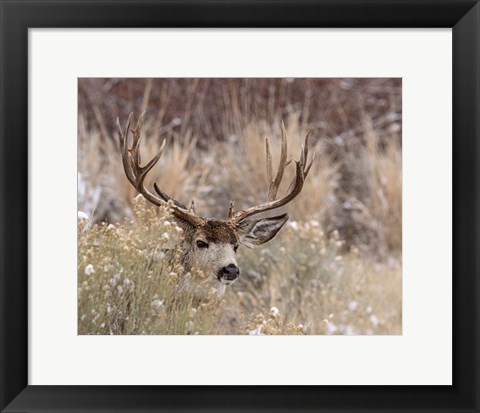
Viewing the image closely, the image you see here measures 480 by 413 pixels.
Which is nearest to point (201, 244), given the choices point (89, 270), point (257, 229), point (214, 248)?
point (214, 248)

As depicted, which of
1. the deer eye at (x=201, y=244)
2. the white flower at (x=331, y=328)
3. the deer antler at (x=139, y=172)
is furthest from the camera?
the white flower at (x=331, y=328)

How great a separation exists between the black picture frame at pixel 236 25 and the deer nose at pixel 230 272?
0.80 metres

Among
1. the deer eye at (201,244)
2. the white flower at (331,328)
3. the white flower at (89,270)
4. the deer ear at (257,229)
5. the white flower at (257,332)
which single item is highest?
the deer ear at (257,229)

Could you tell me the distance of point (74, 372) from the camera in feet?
13.4

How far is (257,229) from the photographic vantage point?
4922 mm

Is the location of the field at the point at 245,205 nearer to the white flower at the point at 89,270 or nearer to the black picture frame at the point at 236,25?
the white flower at the point at 89,270

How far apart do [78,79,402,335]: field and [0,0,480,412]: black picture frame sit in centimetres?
35

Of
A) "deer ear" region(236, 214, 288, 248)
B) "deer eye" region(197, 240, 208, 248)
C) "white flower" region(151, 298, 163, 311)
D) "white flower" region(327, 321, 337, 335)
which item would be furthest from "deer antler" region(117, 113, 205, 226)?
"white flower" region(327, 321, 337, 335)

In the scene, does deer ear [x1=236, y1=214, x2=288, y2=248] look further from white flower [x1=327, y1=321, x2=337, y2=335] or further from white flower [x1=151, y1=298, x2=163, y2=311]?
white flower [x1=327, y1=321, x2=337, y2=335]

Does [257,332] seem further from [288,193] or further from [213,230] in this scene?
[288,193]

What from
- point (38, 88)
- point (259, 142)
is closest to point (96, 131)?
point (259, 142)

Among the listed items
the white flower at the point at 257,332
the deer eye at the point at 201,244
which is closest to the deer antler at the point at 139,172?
the deer eye at the point at 201,244

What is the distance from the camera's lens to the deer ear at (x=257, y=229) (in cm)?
488

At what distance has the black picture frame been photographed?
4.03 m
